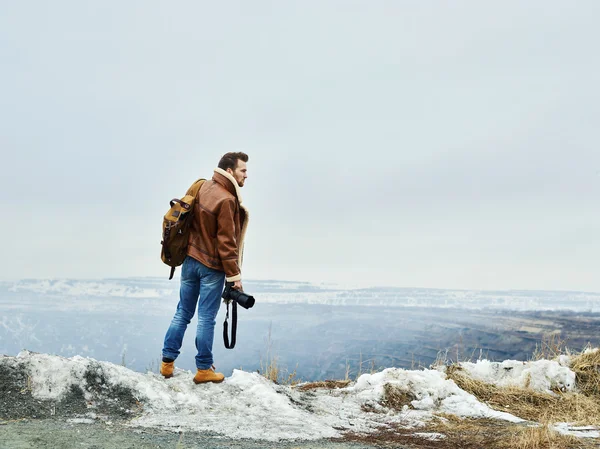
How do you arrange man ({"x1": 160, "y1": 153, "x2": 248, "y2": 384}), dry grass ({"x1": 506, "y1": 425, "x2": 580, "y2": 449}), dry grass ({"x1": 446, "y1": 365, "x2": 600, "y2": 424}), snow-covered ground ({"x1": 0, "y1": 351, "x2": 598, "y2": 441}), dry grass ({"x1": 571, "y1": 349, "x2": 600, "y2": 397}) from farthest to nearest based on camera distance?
1. dry grass ({"x1": 571, "y1": 349, "x2": 600, "y2": 397})
2. dry grass ({"x1": 446, "y1": 365, "x2": 600, "y2": 424})
3. man ({"x1": 160, "y1": 153, "x2": 248, "y2": 384})
4. snow-covered ground ({"x1": 0, "y1": 351, "x2": 598, "y2": 441})
5. dry grass ({"x1": 506, "y1": 425, "x2": 580, "y2": 449})

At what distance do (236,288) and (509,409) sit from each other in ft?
11.7

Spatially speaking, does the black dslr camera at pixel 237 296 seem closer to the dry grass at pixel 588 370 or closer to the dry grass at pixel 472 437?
the dry grass at pixel 472 437

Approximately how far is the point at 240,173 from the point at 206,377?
2246 millimetres

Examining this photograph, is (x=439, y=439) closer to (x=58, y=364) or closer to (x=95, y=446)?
(x=95, y=446)

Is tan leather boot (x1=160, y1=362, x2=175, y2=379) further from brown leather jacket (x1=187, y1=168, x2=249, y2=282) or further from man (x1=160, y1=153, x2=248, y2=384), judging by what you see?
brown leather jacket (x1=187, y1=168, x2=249, y2=282)

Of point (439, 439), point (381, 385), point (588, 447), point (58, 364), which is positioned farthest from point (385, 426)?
point (58, 364)

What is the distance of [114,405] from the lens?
16.2 ft

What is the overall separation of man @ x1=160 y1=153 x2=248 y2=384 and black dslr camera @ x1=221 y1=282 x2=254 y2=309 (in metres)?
0.06

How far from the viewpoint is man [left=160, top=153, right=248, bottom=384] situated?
5.64 metres

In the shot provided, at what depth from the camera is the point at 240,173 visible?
6.03m

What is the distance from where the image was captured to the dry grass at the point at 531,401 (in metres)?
6.17

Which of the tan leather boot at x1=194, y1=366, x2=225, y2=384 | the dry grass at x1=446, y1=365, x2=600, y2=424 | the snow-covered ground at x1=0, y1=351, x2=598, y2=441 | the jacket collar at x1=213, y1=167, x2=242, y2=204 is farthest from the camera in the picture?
the dry grass at x1=446, y1=365, x2=600, y2=424

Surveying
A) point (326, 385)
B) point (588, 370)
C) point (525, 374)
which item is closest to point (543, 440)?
point (525, 374)

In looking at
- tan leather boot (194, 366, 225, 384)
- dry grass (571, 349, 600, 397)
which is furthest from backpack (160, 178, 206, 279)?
dry grass (571, 349, 600, 397)
